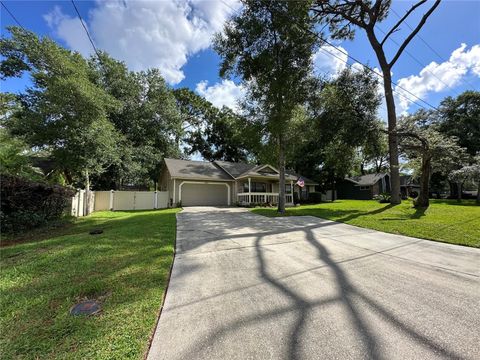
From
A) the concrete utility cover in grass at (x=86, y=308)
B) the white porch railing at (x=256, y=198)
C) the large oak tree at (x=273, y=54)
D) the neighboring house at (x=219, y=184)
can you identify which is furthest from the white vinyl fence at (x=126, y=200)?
the concrete utility cover in grass at (x=86, y=308)

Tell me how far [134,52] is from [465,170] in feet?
73.8

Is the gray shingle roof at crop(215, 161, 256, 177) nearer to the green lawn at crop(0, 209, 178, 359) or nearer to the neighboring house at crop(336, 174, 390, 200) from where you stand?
the green lawn at crop(0, 209, 178, 359)

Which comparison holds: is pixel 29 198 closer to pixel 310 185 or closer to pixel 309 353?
pixel 309 353

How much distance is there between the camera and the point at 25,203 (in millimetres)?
8578

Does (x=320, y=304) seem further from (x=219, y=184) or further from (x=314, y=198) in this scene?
(x=314, y=198)

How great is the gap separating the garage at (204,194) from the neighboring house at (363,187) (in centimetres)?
2098

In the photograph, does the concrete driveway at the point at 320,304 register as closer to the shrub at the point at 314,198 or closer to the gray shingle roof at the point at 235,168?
the gray shingle roof at the point at 235,168

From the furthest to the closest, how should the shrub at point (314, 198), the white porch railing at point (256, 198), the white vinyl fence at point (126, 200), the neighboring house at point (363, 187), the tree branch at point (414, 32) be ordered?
1. the neighboring house at point (363, 187)
2. the shrub at point (314, 198)
3. the white porch railing at point (256, 198)
4. the white vinyl fence at point (126, 200)
5. the tree branch at point (414, 32)

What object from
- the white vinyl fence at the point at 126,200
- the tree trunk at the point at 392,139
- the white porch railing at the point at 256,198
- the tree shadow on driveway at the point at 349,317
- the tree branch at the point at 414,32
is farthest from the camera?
the white porch railing at the point at 256,198

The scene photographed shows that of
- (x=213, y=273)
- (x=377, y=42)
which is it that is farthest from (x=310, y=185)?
(x=213, y=273)

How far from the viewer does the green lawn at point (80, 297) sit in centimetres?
230

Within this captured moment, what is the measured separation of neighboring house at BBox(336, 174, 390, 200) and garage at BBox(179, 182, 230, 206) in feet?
68.8

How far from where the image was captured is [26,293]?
344cm

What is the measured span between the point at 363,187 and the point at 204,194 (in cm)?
2333
